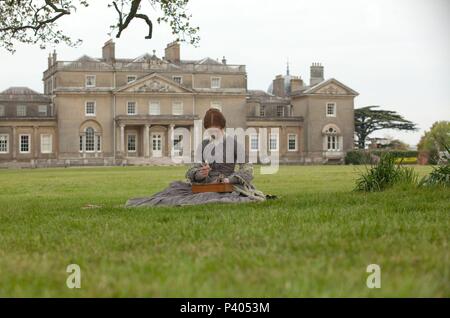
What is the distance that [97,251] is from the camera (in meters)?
5.91

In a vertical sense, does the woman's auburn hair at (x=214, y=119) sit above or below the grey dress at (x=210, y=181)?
above

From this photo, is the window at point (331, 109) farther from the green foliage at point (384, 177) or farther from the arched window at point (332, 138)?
the green foliage at point (384, 177)

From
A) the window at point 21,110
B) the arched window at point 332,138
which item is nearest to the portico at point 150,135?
the window at point 21,110

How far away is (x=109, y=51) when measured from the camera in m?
67.7

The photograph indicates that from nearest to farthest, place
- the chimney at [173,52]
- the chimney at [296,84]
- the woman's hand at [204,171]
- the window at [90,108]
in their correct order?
the woman's hand at [204,171] → the window at [90,108] → the chimney at [173,52] → the chimney at [296,84]

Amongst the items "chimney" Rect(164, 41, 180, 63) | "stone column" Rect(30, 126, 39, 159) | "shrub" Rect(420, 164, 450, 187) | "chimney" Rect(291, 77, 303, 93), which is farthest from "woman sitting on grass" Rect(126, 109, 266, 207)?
"chimney" Rect(291, 77, 303, 93)

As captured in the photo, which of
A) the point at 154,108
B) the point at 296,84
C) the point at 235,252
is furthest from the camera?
the point at 296,84

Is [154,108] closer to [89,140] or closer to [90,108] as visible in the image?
[90,108]

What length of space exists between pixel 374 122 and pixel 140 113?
24.5 meters

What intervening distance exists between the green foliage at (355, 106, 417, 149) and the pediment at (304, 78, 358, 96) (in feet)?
21.5

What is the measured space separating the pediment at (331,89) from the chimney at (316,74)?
5435 mm

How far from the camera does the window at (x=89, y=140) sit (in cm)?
6419

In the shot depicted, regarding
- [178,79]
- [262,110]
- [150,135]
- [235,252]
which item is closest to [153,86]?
[178,79]
